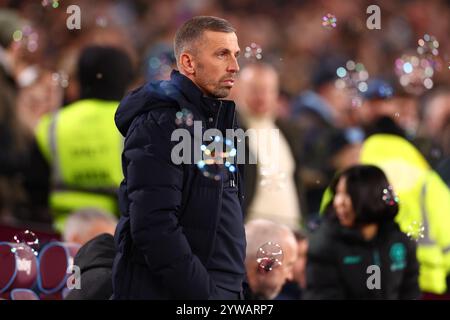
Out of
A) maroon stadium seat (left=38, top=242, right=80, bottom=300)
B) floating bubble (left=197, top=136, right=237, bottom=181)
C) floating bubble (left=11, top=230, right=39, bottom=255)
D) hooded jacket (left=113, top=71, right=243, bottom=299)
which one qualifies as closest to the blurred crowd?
maroon stadium seat (left=38, top=242, right=80, bottom=300)

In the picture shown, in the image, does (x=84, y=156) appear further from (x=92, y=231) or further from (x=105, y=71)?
(x=92, y=231)

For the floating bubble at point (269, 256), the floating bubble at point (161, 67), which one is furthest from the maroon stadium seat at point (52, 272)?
the floating bubble at point (161, 67)

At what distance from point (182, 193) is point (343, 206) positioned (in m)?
2.10

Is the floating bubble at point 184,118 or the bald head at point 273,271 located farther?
the bald head at point 273,271

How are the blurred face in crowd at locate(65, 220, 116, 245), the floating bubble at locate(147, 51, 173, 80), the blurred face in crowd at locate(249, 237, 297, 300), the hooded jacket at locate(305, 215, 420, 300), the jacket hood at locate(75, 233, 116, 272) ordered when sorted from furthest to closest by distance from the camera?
the floating bubble at locate(147, 51, 173, 80), the blurred face in crowd at locate(65, 220, 116, 245), the hooded jacket at locate(305, 215, 420, 300), the blurred face in crowd at locate(249, 237, 297, 300), the jacket hood at locate(75, 233, 116, 272)

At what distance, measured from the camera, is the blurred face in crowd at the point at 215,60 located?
530cm

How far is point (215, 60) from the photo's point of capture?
530 centimetres

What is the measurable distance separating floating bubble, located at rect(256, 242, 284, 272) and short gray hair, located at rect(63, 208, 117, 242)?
4.66 feet

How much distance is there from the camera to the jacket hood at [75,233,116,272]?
5977 mm

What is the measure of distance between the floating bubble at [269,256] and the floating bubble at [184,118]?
125cm

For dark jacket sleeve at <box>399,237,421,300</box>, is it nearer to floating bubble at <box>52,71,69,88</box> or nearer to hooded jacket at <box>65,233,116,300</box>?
hooded jacket at <box>65,233,116,300</box>

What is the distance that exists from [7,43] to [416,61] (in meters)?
3.40

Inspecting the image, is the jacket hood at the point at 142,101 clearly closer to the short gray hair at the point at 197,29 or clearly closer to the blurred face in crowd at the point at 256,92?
the short gray hair at the point at 197,29

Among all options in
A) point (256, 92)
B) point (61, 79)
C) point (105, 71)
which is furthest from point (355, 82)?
point (61, 79)
